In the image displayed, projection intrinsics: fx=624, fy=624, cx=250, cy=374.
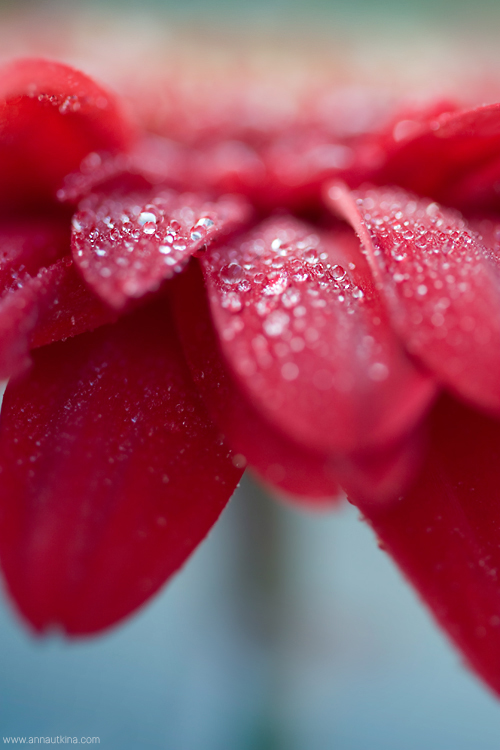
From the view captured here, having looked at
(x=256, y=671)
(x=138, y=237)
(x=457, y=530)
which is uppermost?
(x=138, y=237)

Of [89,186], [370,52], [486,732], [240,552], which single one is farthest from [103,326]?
[370,52]

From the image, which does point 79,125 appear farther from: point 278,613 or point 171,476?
point 278,613

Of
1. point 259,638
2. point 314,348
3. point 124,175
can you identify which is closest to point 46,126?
point 124,175

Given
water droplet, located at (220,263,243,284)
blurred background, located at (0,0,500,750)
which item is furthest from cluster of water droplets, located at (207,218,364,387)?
blurred background, located at (0,0,500,750)

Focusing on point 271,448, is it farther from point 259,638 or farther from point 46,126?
point 259,638

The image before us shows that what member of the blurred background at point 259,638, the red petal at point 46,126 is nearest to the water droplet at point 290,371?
the red petal at point 46,126

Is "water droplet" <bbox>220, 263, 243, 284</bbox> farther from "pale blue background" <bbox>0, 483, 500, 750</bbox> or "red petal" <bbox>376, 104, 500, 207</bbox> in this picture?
"pale blue background" <bbox>0, 483, 500, 750</bbox>

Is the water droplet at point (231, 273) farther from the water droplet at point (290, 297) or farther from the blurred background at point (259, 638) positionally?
the blurred background at point (259, 638)
